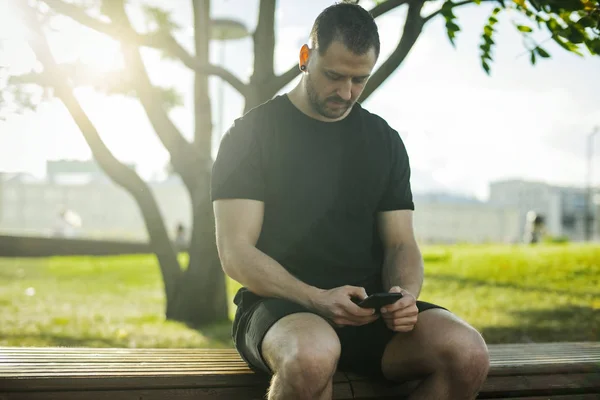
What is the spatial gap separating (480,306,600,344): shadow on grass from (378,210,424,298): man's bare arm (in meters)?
4.10

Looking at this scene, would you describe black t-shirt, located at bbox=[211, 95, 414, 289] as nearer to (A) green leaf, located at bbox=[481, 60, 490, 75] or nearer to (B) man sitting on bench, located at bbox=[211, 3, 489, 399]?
(B) man sitting on bench, located at bbox=[211, 3, 489, 399]

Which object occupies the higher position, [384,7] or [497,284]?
[384,7]

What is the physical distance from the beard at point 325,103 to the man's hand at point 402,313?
80 cm

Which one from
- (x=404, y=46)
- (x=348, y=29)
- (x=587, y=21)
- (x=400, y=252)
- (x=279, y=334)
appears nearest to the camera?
(x=279, y=334)

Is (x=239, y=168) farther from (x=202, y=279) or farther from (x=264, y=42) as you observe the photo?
(x=202, y=279)

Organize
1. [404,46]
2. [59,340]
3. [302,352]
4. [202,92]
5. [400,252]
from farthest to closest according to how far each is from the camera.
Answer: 1. [202,92]
2. [59,340]
3. [404,46]
4. [400,252]
5. [302,352]

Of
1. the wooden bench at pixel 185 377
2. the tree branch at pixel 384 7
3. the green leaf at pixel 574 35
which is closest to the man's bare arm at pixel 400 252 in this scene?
the wooden bench at pixel 185 377

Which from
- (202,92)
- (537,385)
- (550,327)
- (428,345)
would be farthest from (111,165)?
(428,345)

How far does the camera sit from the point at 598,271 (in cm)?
1066

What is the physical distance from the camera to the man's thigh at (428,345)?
265cm

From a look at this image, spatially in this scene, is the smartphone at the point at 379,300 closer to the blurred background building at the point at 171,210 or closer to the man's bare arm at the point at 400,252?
the man's bare arm at the point at 400,252

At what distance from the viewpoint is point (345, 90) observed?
2.94 meters

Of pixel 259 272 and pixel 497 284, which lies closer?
pixel 259 272

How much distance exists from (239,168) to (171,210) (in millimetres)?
73036
